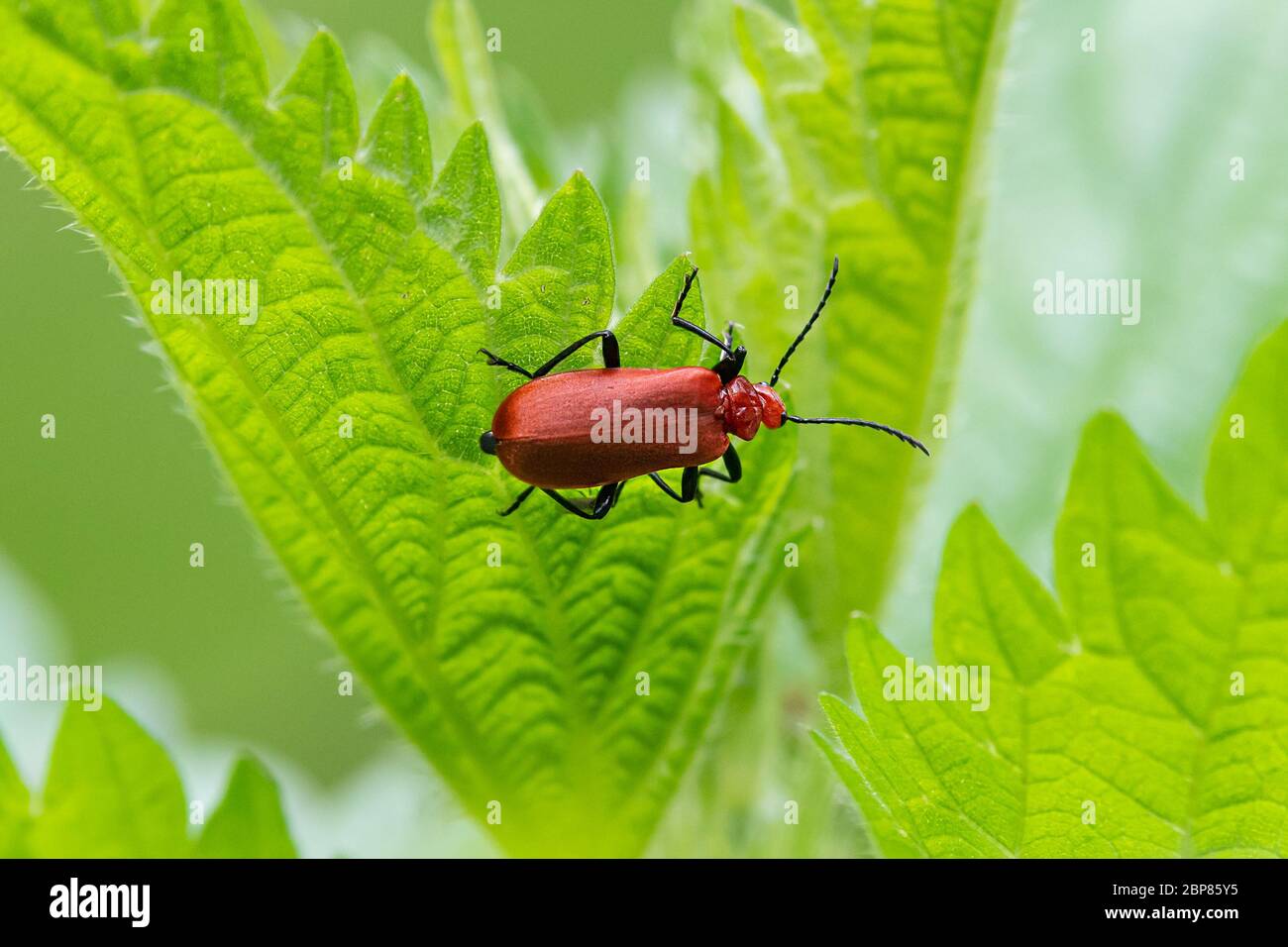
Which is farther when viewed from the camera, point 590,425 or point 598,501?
point 590,425

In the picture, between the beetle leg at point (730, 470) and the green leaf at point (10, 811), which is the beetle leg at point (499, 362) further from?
the green leaf at point (10, 811)

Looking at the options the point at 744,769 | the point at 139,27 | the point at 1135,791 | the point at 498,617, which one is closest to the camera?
the point at 139,27

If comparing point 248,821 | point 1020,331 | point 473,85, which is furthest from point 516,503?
point 1020,331

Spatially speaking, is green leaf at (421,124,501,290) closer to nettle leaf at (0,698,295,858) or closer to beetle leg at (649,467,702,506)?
beetle leg at (649,467,702,506)

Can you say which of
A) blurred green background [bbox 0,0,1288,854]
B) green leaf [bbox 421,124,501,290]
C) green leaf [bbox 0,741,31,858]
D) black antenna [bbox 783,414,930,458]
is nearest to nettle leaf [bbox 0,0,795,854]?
green leaf [bbox 421,124,501,290]

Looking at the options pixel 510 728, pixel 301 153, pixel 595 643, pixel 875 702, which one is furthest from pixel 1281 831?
pixel 301 153

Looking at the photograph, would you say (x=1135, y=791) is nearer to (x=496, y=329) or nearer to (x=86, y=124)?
(x=496, y=329)

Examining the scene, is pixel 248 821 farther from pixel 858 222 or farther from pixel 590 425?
pixel 858 222
